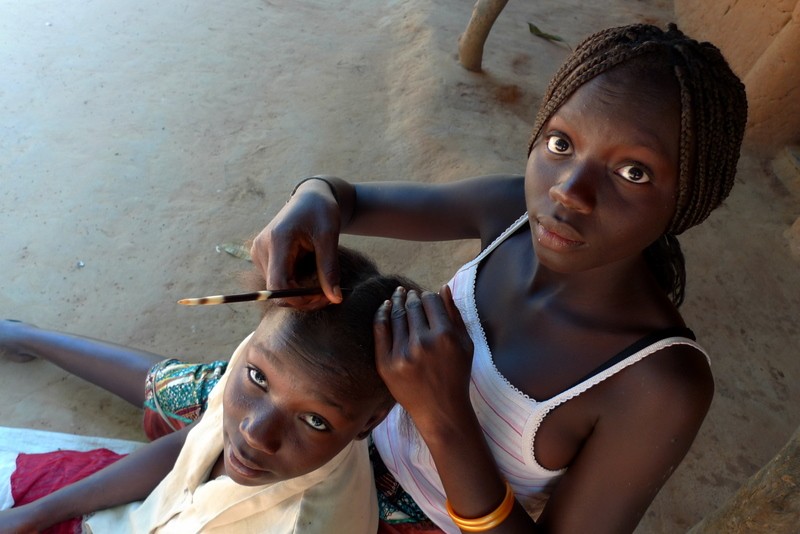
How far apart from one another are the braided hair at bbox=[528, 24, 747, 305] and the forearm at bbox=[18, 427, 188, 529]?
1236 mm

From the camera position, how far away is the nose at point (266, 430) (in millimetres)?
1177

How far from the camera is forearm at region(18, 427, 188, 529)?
1609mm

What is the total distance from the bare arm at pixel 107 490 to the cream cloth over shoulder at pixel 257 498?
137 mm

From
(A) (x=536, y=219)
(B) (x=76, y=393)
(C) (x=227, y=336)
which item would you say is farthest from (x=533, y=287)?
(B) (x=76, y=393)

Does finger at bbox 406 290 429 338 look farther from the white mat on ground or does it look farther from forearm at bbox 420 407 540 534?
the white mat on ground

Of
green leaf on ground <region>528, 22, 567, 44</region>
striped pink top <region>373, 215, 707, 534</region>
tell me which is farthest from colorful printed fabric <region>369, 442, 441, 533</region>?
green leaf on ground <region>528, 22, 567, 44</region>

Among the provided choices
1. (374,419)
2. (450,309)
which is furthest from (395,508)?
(450,309)

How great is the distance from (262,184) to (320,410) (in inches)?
80.9

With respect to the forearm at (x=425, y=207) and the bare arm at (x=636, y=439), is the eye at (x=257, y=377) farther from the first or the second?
the bare arm at (x=636, y=439)

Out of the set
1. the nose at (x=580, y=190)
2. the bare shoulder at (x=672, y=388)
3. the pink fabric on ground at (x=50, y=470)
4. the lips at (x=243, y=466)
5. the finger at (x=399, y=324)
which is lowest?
the pink fabric on ground at (x=50, y=470)

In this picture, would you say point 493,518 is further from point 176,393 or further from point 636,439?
point 176,393

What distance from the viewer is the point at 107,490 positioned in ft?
5.33

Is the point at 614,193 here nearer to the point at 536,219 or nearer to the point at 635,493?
the point at 536,219

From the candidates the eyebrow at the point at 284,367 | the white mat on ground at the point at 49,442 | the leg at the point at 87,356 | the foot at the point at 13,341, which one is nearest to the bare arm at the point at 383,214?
the eyebrow at the point at 284,367
